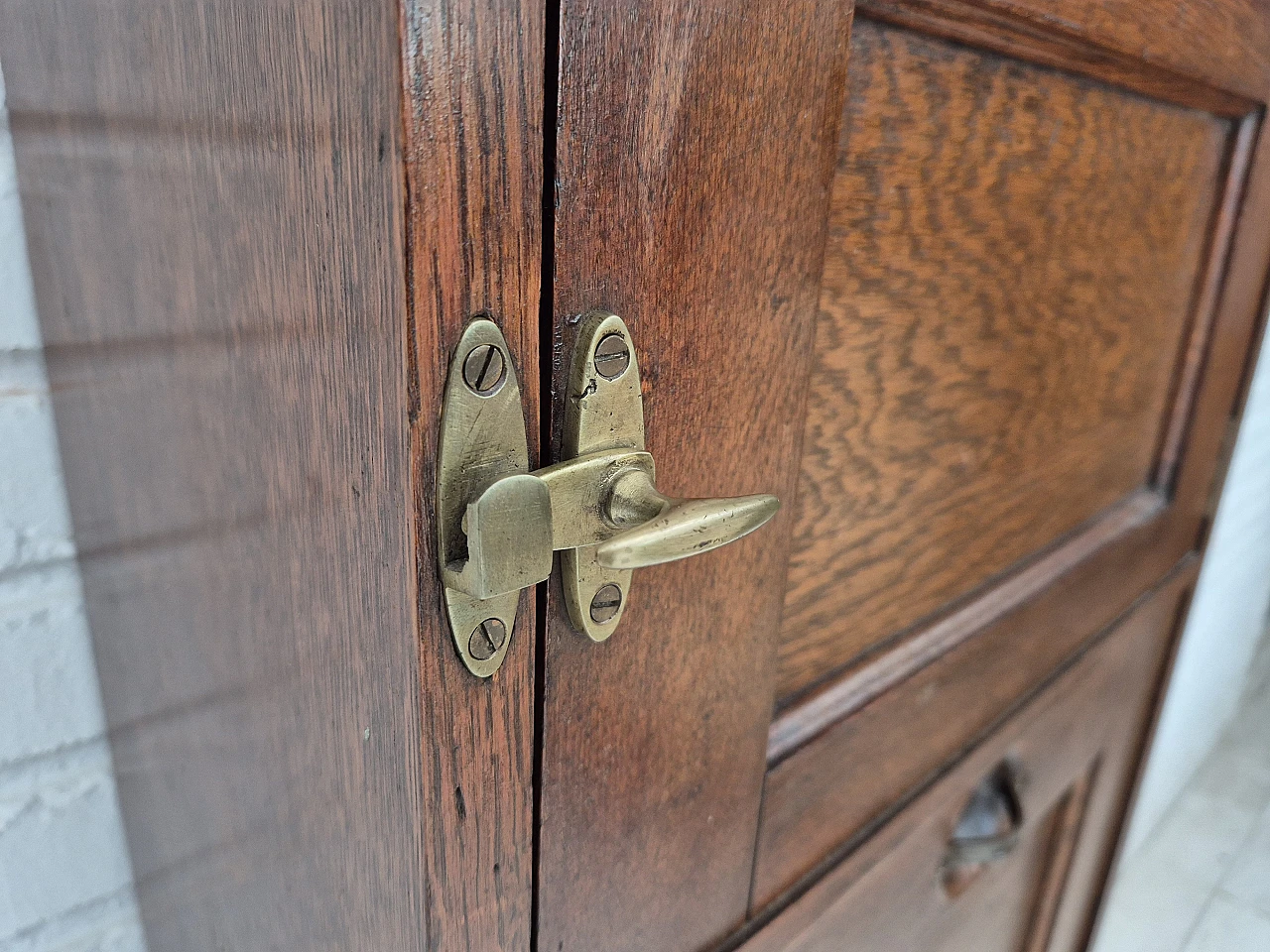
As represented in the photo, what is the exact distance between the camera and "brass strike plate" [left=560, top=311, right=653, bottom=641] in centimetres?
23

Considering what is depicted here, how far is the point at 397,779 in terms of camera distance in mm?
231

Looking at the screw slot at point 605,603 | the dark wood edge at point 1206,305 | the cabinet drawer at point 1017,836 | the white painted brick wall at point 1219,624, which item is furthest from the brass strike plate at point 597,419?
the white painted brick wall at point 1219,624

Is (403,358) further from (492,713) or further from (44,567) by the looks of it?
(44,567)

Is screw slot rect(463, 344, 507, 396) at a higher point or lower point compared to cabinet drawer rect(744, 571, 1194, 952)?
→ higher

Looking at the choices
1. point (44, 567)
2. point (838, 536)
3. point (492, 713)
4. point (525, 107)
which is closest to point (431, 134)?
point (525, 107)

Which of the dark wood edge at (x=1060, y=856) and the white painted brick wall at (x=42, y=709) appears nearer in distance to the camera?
the white painted brick wall at (x=42, y=709)

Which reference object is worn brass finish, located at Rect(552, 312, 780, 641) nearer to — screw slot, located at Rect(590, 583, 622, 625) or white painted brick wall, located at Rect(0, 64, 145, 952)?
screw slot, located at Rect(590, 583, 622, 625)

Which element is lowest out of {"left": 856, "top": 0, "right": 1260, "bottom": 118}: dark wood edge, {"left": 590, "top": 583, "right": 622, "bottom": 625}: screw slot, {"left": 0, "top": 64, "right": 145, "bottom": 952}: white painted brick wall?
{"left": 0, "top": 64, "right": 145, "bottom": 952}: white painted brick wall

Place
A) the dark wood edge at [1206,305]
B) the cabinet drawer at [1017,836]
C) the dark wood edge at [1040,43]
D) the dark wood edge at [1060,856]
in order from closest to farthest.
→ the dark wood edge at [1040,43]
the cabinet drawer at [1017,836]
the dark wood edge at [1206,305]
the dark wood edge at [1060,856]

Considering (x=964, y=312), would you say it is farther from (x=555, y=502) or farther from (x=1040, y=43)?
(x=555, y=502)

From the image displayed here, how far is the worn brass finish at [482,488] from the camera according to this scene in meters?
0.20

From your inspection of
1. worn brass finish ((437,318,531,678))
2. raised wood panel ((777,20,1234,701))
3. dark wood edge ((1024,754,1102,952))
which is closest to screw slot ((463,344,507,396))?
worn brass finish ((437,318,531,678))

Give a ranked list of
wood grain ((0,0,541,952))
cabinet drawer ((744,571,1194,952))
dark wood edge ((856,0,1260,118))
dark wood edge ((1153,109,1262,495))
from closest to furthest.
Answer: wood grain ((0,0,541,952)), dark wood edge ((856,0,1260,118)), cabinet drawer ((744,571,1194,952)), dark wood edge ((1153,109,1262,495))

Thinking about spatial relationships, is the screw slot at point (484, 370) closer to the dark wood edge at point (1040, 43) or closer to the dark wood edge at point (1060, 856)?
the dark wood edge at point (1040, 43)
